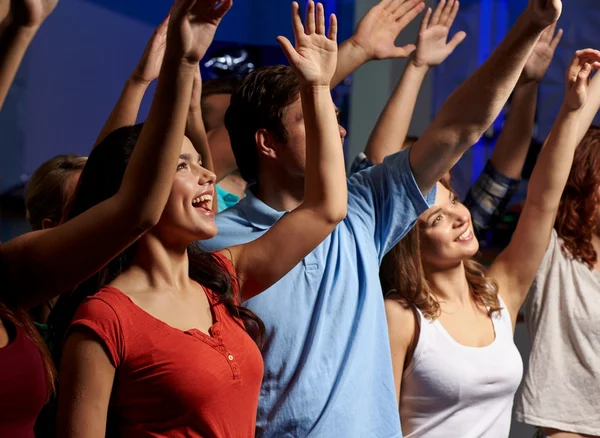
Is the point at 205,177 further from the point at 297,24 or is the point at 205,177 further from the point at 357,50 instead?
the point at 357,50

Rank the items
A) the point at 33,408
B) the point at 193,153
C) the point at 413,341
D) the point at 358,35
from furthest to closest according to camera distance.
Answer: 1. the point at 358,35
2. the point at 413,341
3. the point at 193,153
4. the point at 33,408

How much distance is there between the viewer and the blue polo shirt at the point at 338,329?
1.61 meters

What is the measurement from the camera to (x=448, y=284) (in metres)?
2.13

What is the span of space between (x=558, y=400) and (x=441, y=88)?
Result: 2.15 m

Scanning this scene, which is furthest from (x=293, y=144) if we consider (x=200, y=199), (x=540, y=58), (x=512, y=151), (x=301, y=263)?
(x=540, y=58)

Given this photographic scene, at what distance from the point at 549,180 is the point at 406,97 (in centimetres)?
40

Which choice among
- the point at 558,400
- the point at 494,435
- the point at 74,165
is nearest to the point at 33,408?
the point at 74,165

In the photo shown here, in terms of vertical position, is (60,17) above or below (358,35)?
below

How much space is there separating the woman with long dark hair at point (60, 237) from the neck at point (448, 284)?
1012mm

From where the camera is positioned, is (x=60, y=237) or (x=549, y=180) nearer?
(x=60, y=237)

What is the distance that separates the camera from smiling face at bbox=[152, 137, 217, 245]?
1471 mm

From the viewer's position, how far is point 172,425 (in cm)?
133

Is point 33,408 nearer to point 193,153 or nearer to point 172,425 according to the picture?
point 172,425

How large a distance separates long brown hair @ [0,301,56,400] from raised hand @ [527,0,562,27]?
93 cm
